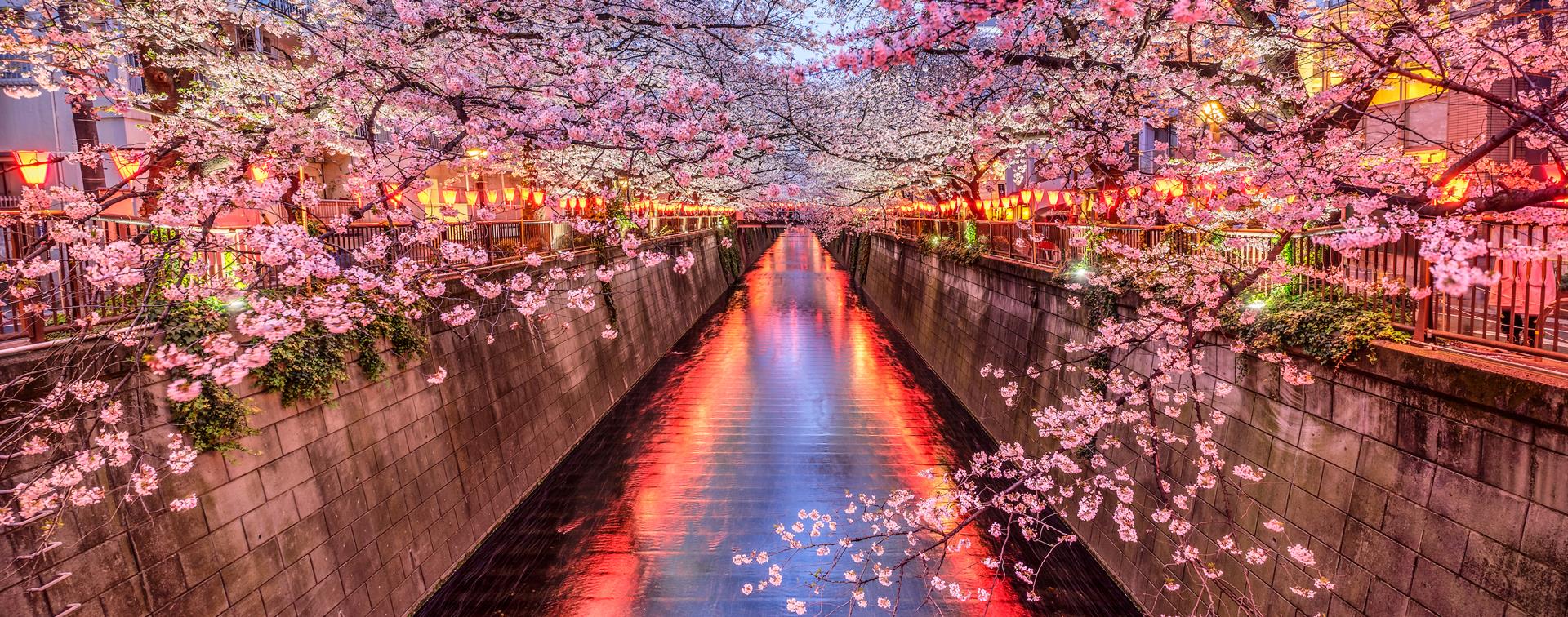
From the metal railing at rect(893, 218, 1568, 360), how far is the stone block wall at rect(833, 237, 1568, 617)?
447 mm

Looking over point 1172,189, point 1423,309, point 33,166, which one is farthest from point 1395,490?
point 33,166

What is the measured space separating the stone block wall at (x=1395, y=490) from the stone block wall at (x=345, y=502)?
8.59m

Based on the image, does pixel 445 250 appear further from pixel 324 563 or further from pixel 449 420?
pixel 324 563

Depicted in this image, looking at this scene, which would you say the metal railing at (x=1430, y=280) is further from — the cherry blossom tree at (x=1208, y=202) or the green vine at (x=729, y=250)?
the green vine at (x=729, y=250)

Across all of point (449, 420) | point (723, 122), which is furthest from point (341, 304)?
point (723, 122)

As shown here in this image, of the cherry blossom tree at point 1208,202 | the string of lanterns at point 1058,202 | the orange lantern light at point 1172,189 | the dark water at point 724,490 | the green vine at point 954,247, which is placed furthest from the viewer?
the green vine at point 954,247

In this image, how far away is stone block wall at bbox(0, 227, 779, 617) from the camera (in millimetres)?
4832

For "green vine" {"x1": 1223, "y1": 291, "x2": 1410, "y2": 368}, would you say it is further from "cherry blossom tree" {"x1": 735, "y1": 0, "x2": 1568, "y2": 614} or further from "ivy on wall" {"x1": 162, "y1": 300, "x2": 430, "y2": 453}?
"ivy on wall" {"x1": 162, "y1": 300, "x2": 430, "y2": 453}

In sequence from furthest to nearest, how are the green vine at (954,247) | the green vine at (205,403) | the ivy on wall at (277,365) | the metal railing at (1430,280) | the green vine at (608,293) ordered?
the green vine at (954,247) < the green vine at (608,293) < the ivy on wall at (277,365) < the green vine at (205,403) < the metal railing at (1430,280)

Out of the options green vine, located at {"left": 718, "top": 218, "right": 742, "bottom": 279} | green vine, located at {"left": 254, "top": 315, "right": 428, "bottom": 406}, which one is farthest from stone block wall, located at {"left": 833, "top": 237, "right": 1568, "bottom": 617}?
green vine, located at {"left": 718, "top": 218, "right": 742, "bottom": 279}

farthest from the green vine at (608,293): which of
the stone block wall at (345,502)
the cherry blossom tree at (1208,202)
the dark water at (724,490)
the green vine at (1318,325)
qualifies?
the green vine at (1318,325)

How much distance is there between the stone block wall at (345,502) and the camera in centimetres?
483

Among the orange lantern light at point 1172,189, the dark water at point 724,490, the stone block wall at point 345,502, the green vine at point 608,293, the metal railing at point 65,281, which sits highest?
the orange lantern light at point 1172,189

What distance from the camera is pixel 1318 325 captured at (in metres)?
5.71
